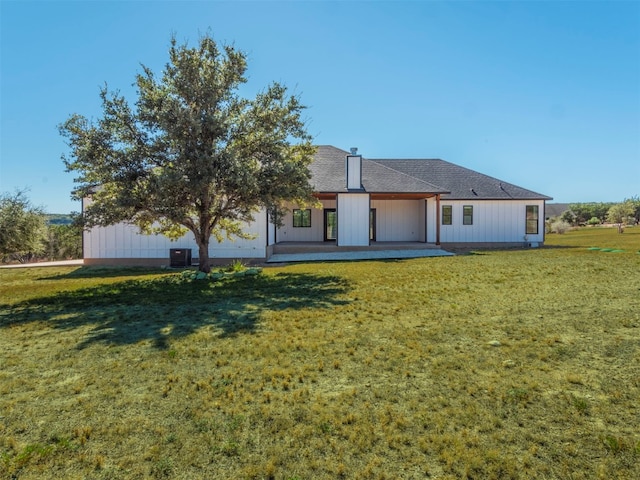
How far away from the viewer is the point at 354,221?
1869 centimetres

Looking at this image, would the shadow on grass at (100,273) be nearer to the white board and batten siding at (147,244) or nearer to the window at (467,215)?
the white board and batten siding at (147,244)

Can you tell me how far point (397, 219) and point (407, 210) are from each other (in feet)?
2.66

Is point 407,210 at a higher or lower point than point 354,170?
lower

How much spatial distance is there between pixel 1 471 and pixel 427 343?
4304mm

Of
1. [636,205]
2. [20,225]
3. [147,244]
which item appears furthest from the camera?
[636,205]

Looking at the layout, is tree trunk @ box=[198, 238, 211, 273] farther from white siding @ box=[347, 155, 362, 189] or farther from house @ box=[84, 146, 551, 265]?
white siding @ box=[347, 155, 362, 189]

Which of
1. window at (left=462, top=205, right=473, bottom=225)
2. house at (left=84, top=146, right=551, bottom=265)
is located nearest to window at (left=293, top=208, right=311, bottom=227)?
house at (left=84, top=146, right=551, bottom=265)

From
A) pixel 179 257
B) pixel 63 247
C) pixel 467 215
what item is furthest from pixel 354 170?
pixel 63 247

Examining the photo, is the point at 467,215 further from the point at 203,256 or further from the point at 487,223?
the point at 203,256

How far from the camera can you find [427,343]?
491cm

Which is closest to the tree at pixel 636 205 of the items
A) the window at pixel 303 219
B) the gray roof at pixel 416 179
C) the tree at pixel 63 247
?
the gray roof at pixel 416 179

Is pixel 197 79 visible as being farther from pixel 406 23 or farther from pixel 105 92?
pixel 406 23

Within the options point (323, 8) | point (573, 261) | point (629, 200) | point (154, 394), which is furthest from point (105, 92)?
point (629, 200)

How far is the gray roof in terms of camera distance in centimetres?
1902
